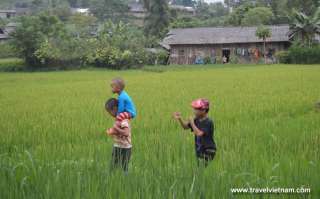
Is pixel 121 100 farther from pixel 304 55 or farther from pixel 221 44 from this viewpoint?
pixel 221 44

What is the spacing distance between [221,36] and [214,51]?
138 centimetres

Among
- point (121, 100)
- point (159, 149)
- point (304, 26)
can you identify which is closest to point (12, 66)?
point (304, 26)

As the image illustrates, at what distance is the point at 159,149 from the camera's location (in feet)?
18.5

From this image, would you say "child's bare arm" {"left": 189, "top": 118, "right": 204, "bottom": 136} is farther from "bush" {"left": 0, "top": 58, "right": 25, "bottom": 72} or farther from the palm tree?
the palm tree

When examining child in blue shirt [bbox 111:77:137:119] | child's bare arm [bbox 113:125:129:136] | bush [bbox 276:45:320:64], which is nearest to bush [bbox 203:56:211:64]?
bush [bbox 276:45:320:64]

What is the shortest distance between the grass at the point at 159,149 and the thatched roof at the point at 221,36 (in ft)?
79.4

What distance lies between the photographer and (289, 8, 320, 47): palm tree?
113 ft

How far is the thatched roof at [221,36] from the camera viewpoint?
123ft

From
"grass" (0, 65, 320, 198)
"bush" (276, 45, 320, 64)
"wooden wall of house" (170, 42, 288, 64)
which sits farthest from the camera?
"wooden wall of house" (170, 42, 288, 64)

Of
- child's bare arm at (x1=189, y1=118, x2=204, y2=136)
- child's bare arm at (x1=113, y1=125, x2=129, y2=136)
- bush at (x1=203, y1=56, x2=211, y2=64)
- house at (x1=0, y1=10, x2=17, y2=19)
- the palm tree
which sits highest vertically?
child's bare arm at (x1=189, y1=118, x2=204, y2=136)

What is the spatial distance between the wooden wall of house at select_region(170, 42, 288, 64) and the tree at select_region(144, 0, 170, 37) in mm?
7033

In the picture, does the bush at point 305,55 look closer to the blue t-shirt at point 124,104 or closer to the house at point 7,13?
the blue t-shirt at point 124,104

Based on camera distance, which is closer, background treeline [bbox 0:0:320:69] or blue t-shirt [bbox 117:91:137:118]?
blue t-shirt [bbox 117:91:137:118]

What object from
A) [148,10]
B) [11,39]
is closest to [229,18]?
[148,10]
